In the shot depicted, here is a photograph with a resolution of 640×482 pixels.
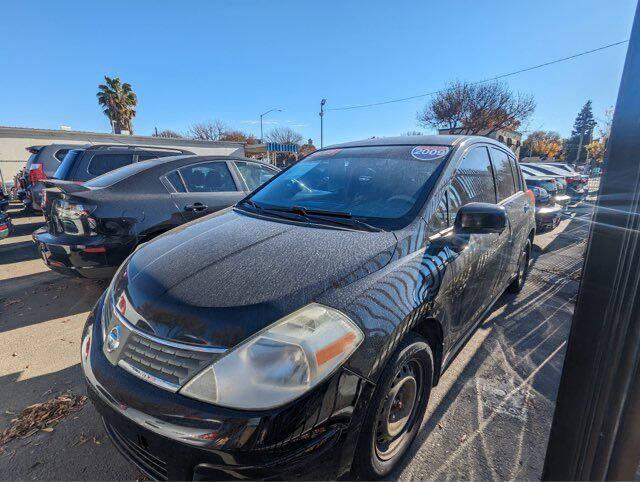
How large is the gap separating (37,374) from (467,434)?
3.14m

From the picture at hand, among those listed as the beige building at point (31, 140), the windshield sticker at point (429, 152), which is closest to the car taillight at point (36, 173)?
the windshield sticker at point (429, 152)

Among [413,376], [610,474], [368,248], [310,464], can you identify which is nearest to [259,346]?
[310,464]

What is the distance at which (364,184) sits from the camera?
241cm

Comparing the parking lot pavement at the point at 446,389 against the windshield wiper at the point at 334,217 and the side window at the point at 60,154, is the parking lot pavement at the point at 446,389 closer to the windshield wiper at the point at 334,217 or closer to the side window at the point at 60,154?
the windshield wiper at the point at 334,217

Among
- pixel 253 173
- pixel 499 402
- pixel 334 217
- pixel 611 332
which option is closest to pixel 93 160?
pixel 253 173

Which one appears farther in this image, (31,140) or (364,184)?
(31,140)

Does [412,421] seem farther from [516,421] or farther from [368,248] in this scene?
[368,248]

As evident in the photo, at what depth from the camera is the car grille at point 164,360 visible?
4.11ft

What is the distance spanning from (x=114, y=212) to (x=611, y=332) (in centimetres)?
393

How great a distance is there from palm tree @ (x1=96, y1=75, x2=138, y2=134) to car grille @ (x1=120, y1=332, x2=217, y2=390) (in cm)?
3608

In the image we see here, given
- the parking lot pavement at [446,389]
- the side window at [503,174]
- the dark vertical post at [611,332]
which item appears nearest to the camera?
the dark vertical post at [611,332]

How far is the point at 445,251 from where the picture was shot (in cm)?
196

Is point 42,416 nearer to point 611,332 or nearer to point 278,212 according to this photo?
point 278,212

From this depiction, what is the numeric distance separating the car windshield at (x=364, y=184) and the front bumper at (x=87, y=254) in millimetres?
1735
